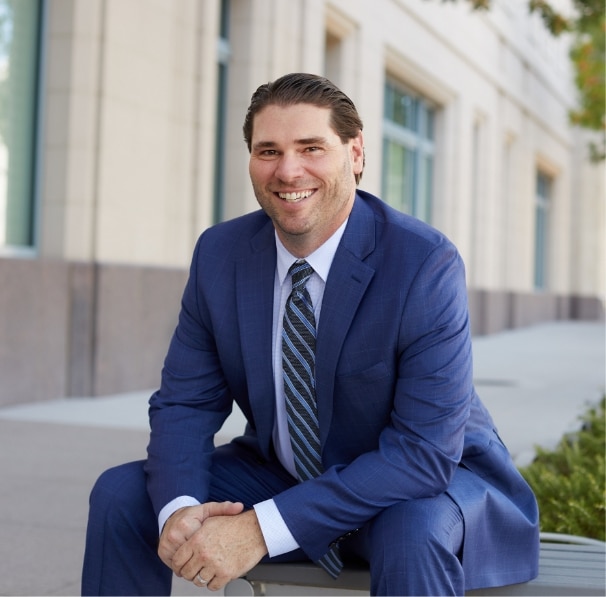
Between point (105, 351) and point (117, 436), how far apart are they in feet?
7.63

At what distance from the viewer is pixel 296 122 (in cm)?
295

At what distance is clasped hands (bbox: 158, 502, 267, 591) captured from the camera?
270 centimetres

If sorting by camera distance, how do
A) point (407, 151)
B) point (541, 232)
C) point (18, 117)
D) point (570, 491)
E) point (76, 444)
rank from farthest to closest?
point (541, 232) < point (407, 151) < point (18, 117) < point (76, 444) < point (570, 491)

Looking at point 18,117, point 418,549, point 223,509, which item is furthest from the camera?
point 18,117

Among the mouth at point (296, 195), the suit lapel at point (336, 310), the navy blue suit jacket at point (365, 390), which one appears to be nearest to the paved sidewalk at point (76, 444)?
the navy blue suit jacket at point (365, 390)

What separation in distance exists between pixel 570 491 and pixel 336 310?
261 centimetres

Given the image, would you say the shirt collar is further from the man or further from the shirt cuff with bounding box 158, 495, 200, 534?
the shirt cuff with bounding box 158, 495, 200, 534

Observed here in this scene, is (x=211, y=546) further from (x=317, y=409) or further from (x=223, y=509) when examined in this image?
(x=317, y=409)

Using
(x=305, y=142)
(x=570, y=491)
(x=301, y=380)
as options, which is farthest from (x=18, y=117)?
(x=301, y=380)

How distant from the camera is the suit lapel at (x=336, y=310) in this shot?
291cm

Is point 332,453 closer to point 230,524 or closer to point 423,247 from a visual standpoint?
point 230,524

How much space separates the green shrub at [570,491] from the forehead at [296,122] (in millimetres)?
2313

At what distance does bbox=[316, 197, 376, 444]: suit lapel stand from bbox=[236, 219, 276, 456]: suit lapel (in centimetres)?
18

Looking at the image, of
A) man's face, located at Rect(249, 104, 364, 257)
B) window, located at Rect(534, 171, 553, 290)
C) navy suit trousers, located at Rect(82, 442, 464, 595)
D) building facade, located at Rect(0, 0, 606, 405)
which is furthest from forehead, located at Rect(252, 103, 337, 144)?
window, located at Rect(534, 171, 553, 290)
